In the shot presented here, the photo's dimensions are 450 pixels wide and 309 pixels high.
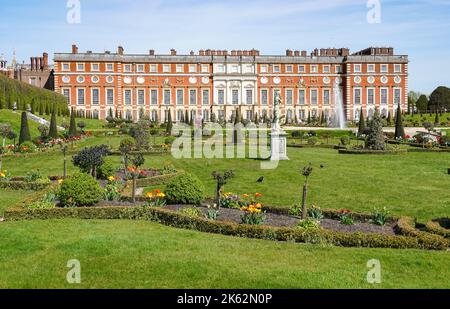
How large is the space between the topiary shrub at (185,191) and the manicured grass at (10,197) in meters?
3.79

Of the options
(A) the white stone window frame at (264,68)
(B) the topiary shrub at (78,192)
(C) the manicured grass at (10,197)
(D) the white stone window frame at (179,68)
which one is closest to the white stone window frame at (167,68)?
(D) the white stone window frame at (179,68)

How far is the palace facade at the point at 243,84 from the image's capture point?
57.6m

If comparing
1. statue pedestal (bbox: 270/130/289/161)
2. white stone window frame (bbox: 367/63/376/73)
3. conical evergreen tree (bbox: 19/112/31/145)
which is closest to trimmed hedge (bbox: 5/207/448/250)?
statue pedestal (bbox: 270/130/289/161)

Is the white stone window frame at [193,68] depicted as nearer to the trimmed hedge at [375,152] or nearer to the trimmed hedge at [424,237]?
the trimmed hedge at [375,152]

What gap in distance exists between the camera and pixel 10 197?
13.5 m

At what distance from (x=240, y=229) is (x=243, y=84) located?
169 feet

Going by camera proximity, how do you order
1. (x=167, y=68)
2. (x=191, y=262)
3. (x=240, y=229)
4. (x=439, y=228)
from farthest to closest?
1. (x=167, y=68)
2. (x=240, y=229)
3. (x=439, y=228)
4. (x=191, y=262)

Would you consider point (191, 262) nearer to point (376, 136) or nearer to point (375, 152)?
point (375, 152)

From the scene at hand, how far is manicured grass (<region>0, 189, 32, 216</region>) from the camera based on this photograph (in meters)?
12.5

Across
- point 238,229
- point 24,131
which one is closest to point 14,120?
point 24,131

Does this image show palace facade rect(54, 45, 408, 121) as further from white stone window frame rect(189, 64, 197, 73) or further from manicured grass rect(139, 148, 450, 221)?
manicured grass rect(139, 148, 450, 221)

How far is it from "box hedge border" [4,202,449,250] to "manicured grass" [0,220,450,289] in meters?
0.32

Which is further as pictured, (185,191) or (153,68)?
(153,68)
